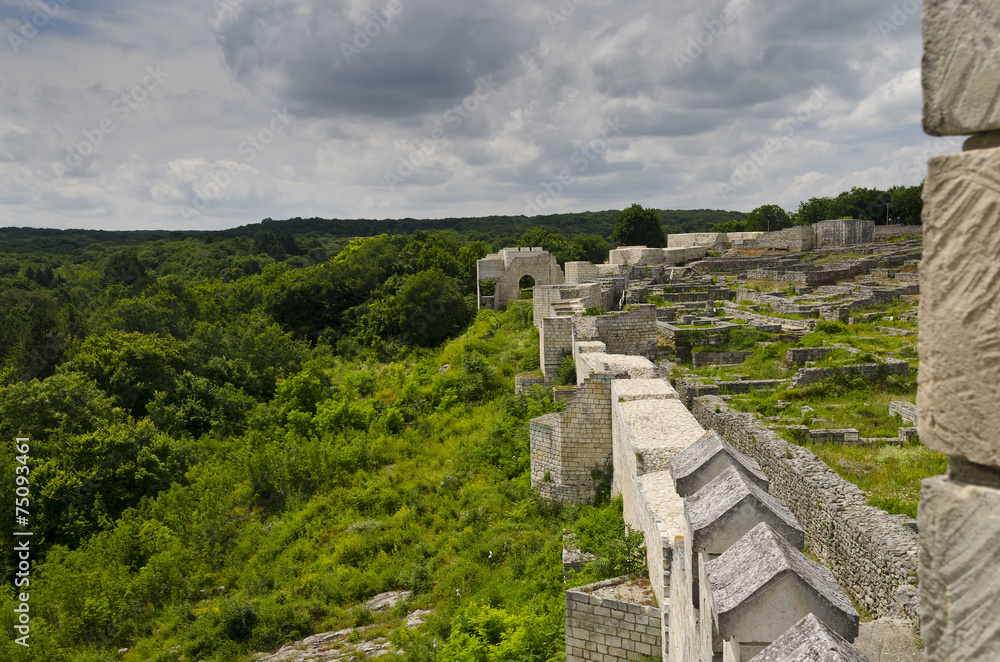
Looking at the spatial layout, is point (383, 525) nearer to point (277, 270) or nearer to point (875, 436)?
point (875, 436)

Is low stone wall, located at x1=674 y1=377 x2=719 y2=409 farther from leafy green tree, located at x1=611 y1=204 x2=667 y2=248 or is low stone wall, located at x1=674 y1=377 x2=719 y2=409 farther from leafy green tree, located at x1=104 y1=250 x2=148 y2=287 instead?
leafy green tree, located at x1=104 y1=250 x2=148 y2=287

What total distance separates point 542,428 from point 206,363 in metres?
18.8

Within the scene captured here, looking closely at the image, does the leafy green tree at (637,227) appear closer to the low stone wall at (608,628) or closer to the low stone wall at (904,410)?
the low stone wall at (904,410)

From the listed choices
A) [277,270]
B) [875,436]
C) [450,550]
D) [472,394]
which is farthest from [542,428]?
[277,270]

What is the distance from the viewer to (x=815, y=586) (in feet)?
9.62

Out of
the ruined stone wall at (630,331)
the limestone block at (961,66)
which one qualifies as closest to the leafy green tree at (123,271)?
the ruined stone wall at (630,331)

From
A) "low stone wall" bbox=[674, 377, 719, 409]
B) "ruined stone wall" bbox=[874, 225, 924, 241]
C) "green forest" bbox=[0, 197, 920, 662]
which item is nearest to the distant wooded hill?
"ruined stone wall" bbox=[874, 225, 924, 241]

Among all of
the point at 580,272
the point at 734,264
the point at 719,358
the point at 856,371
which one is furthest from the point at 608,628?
the point at 734,264

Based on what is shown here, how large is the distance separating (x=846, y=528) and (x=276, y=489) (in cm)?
1325

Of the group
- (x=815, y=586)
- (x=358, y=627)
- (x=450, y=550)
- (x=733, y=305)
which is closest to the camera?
(x=815, y=586)

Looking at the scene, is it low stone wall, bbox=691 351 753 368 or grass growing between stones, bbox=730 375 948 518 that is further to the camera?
low stone wall, bbox=691 351 753 368

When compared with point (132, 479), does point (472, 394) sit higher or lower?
higher

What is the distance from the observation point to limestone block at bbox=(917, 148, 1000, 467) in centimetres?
120

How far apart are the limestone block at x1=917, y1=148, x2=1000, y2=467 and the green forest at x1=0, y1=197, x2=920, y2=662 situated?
6231mm
